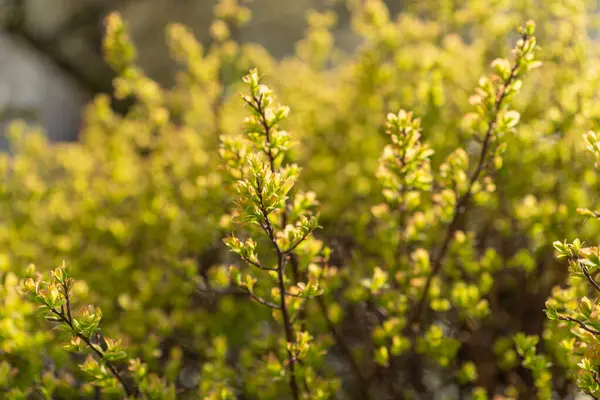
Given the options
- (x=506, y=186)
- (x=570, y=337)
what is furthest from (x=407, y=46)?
(x=570, y=337)

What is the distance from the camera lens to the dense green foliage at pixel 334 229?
1.82 meters

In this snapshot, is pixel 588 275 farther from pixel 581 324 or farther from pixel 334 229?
pixel 334 229

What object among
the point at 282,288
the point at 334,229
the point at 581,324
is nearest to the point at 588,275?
the point at 581,324

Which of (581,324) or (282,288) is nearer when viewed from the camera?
(581,324)

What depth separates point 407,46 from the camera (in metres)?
3.47

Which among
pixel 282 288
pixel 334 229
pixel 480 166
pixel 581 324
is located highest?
pixel 334 229

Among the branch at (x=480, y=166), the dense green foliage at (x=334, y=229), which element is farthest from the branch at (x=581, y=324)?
the branch at (x=480, y=166)

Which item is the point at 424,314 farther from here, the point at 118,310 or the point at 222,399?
the point at 118,310

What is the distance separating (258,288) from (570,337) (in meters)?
1.18

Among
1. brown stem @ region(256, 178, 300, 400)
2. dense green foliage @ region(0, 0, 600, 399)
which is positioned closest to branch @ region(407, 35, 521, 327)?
dense green foliage @ region(0, 0, 600, 399)

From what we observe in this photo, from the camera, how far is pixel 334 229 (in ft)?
9.97

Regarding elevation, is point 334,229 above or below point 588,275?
above

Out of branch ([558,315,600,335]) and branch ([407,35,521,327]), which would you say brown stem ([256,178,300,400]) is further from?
branch ([558,315,600,335])

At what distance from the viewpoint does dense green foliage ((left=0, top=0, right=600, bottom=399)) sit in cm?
182
